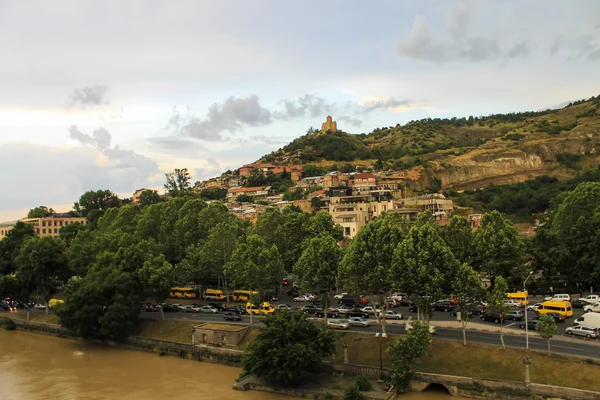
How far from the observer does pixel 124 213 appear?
6322cm

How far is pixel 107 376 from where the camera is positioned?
106 feet

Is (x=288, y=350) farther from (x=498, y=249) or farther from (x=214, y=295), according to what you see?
(x=214, y=295)

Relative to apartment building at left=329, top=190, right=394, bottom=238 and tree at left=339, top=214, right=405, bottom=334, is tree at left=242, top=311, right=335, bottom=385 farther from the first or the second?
apartment building at left=329, top=190, right=394, bottom=238

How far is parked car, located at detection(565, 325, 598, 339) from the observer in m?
28.8

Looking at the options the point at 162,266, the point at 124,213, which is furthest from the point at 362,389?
the point at 124,213

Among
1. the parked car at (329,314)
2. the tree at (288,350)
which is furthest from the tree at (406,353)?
the parked car at (329,314)

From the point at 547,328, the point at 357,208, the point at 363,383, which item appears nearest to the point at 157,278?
the point at 363,383

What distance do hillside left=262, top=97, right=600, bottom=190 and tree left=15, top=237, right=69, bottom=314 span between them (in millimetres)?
74274

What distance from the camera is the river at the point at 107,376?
93.4 feet

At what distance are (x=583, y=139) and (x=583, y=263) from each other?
90.3 metres

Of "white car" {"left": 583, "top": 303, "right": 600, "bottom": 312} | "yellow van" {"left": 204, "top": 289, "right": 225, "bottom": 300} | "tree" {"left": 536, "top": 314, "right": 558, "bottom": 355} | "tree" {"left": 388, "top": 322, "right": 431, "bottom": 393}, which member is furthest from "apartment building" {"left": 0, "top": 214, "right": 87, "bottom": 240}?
"tree" {"left": 536, "top": 314, "right": 558, "bottom": 355}

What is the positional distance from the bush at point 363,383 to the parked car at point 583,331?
1297 cm

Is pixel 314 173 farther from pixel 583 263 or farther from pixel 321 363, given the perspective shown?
pixel 321 363

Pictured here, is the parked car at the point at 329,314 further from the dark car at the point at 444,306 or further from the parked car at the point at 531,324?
the parked car at the point at 531,324
